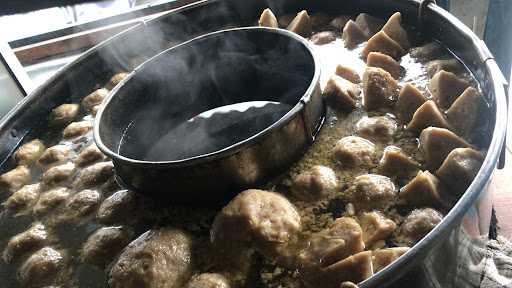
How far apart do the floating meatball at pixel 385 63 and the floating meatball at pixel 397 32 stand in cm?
31

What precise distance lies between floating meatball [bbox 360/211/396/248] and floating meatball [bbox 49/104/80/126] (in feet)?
8.44

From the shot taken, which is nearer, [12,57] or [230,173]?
[230,173]

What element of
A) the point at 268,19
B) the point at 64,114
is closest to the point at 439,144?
the point at 268,19

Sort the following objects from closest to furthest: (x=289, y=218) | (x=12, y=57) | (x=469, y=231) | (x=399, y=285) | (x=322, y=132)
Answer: (x=399, y=285), (x=469, y=231), (x=289, y=218), (x=322, y=132), (x=12, y=57)

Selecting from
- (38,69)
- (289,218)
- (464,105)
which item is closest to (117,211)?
(289,218)

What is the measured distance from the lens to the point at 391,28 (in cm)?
337

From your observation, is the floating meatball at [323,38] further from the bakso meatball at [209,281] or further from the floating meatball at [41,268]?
the floating meatball at [41,268]

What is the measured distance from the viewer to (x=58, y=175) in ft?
9.99

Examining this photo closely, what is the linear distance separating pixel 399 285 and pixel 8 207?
8.14 feet

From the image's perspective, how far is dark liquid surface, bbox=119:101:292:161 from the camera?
317 cm

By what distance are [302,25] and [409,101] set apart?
4.87ft

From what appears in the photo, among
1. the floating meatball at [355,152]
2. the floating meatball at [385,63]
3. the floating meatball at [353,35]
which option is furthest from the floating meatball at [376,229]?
the floating meatball at [353,35]

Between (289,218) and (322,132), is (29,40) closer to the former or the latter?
(322,132)

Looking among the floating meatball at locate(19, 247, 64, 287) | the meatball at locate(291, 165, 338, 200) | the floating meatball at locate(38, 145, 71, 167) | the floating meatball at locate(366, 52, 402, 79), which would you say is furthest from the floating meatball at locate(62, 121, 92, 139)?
the floating meatball at locate(366, 52, 402, 79)
